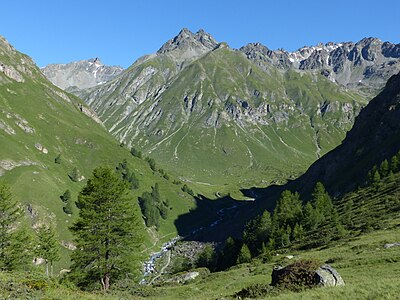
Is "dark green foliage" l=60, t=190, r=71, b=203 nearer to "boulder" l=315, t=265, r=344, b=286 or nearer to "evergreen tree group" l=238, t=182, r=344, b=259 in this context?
"evergreen tree group" l=238, t=182, r=344, b=259

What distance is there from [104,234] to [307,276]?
2251cm

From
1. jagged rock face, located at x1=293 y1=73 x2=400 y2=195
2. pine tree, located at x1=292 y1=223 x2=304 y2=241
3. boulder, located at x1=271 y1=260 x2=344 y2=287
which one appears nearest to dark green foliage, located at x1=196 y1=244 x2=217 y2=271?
pine tree, located at x1=292 y1=223 x2=304 y2=241

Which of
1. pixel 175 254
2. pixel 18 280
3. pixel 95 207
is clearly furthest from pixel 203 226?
pixel 18 280

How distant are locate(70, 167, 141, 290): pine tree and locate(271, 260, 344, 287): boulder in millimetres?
18437

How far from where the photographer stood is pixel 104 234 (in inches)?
1567

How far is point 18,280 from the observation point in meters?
25.0

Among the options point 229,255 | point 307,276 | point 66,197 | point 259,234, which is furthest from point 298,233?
point 66,197

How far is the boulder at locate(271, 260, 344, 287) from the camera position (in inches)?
1061

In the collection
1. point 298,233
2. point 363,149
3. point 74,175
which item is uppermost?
point 74,175

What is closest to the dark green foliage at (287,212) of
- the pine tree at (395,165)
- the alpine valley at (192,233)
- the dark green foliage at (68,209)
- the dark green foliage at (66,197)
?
the alpine valley at (192,233)

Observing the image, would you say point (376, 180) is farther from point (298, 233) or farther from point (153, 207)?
point (153, 207)

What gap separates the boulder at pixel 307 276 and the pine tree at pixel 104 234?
18437 millimetres

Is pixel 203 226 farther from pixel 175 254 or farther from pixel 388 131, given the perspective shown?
pixel 388 131

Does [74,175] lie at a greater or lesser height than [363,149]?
Result: greater
